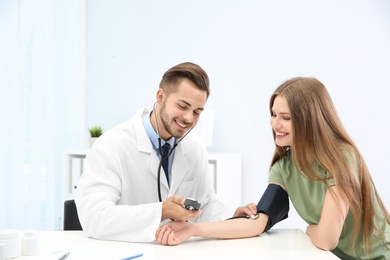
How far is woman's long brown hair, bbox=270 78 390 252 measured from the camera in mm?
1392

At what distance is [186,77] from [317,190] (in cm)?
64

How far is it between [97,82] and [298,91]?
230 centimetres

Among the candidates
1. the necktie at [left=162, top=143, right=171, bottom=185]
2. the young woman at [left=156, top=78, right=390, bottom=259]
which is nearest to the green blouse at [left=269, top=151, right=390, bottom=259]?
the young woman at [left=156, top=78, right=390, bottom=259]

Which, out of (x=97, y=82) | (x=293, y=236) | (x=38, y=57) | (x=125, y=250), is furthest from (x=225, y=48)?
(x=125, y=250)

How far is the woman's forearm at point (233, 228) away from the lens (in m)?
1.41

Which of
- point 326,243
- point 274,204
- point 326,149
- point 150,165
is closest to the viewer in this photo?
point 326,243

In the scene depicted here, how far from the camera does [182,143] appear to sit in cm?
183

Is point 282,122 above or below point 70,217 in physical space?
above

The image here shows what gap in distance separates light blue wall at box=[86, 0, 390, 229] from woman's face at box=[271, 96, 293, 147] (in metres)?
1.46

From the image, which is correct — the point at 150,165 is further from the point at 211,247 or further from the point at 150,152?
the point at 211,247

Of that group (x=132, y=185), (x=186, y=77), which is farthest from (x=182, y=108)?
(x=132, y=185)

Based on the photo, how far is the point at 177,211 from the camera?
1.35 metres

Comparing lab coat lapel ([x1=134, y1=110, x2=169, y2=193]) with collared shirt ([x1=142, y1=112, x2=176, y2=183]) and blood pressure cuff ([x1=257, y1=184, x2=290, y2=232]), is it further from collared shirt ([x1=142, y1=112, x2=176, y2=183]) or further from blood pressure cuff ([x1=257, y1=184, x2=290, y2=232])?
blood pressure cuff ([x1=257, y1=184, x2=290, y2=232])

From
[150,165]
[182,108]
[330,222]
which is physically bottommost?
[330,222]
